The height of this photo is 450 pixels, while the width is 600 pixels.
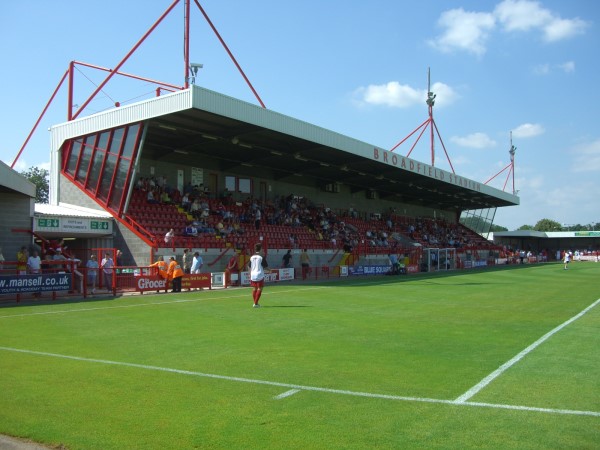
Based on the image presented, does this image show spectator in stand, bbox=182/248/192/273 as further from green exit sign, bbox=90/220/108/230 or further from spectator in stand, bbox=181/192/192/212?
spectator in stand, bbox=181/192/192/212

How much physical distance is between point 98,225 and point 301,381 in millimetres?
22400

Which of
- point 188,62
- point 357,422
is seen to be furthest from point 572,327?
point 188,62

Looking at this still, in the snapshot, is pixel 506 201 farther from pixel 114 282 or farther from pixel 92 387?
pixel 92 387

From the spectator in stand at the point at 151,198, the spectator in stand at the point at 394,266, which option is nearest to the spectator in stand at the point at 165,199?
the spectator in stand at the point at 151,198

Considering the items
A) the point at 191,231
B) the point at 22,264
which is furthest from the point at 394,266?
the point at 22,264

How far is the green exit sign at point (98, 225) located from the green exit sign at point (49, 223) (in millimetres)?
1858

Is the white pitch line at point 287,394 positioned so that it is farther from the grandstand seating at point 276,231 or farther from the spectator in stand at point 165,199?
the spectator in stand at point 165,199

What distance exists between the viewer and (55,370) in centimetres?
759

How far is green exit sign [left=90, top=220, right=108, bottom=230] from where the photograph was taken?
87.1 feet

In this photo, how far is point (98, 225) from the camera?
2681 cm

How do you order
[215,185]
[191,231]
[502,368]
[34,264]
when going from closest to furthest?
[502,368] → [34,264] → [191,231] → [215,185]

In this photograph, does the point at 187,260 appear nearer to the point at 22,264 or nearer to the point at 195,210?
the point at 195,210

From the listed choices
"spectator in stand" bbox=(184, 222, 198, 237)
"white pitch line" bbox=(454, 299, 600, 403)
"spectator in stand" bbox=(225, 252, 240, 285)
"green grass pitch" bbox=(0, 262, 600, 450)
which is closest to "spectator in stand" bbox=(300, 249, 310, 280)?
"spectator in stand" bbox=(225, 252, 240, 285)

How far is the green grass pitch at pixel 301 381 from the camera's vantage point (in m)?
4.97
